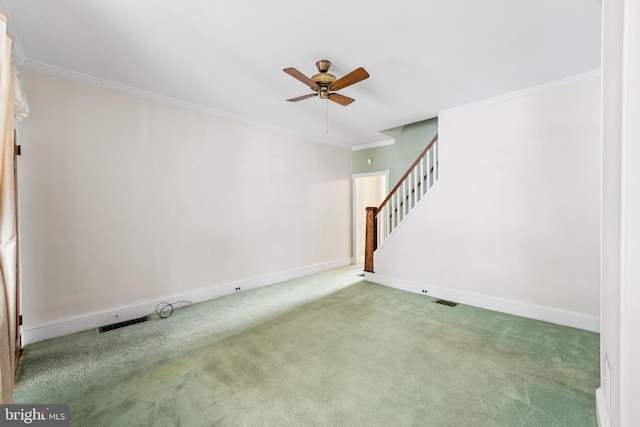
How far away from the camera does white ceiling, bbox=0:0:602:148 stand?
6.64 feet

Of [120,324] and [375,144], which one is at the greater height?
[375,144]

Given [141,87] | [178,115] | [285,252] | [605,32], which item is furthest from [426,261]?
[141,87]

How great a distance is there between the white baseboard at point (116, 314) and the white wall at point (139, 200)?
54 millimetres

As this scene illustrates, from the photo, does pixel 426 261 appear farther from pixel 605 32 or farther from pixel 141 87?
pixel 141 87

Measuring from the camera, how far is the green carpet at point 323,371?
1749 mm

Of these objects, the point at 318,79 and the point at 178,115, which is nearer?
the point at 318,79

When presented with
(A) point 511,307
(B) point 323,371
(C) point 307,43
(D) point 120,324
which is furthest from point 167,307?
(A) point 511,307

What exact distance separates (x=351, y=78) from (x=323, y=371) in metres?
2.66

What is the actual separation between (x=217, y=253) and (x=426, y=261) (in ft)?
10.7

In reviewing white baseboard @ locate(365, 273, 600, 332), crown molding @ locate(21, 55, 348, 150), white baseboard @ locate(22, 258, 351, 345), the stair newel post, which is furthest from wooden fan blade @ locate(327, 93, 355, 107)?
white baseboard @ locate(22, 258, 351, 345)

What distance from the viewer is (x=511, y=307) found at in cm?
336

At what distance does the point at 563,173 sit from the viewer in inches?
119

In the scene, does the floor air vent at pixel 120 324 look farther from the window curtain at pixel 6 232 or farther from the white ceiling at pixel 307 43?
the white ceiling at pixel 307 43

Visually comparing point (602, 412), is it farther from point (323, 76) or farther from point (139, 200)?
point (139, 200)
